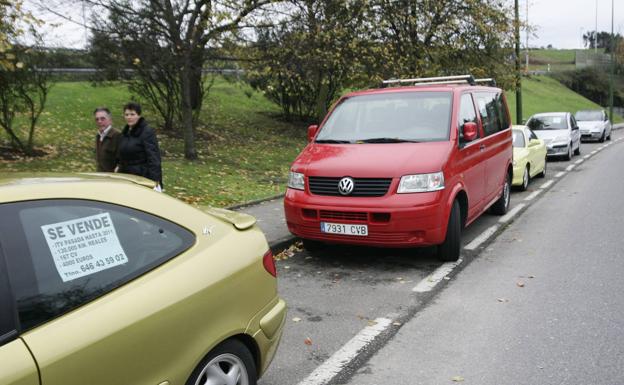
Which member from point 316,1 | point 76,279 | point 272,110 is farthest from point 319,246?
point 272,110

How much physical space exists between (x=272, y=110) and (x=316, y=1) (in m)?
10.5

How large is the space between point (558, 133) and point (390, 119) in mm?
13349

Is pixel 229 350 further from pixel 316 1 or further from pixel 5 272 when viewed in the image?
pixel 316 1

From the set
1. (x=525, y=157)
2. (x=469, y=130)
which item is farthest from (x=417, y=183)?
(x=525, y=157)

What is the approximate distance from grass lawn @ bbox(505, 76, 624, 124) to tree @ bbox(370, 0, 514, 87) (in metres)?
25.0

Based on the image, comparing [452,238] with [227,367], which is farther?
[452,238]

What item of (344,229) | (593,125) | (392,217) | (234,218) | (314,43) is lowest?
(593,125)

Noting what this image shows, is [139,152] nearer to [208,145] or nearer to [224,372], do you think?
[224,372]

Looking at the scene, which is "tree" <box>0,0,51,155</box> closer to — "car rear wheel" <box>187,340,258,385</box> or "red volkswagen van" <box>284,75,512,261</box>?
"red volkswagen van" <box>284,75,512,261</box>

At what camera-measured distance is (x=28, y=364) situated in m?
1.96

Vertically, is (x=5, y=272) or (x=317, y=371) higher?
(x=5, y=272)

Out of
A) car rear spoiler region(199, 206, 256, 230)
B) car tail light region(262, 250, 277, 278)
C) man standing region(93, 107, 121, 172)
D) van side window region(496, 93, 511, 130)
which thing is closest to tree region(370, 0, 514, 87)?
van side window region(496, 93, 511, 130)

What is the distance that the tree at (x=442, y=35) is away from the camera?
58.7ft

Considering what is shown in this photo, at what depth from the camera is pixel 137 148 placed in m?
6.20
